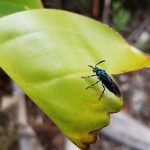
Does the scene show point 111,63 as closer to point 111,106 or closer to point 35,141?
point 111,106

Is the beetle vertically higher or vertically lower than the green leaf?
lower

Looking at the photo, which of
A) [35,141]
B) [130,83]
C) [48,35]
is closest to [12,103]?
[35,141]

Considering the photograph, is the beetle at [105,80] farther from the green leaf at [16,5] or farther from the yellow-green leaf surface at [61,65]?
the green leaf at [16,5]

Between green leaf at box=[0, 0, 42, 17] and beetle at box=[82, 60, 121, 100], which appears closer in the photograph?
beetle at box=[82, 60, 121, 100]

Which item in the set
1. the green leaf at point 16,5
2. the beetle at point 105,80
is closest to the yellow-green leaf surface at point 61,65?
the beetle at point 105,80

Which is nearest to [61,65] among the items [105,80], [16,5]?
[105,80]

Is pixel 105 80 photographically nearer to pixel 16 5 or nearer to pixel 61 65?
pixel 61 65

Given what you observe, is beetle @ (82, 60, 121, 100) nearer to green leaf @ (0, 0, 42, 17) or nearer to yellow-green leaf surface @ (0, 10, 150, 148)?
yellow-green leaf surface @ (0, 10, 150, 148)

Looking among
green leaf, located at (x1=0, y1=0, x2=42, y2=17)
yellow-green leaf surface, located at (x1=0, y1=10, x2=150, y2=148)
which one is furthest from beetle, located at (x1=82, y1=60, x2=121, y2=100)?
green leaf, located at (x1=0, y1=0, x2=42, y2=17)
